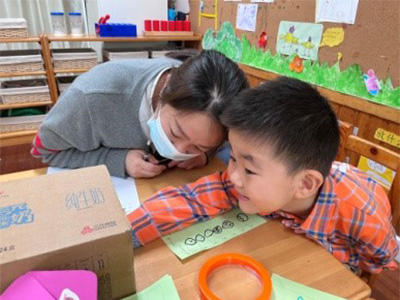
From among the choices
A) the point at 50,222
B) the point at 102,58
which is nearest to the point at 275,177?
the point at 50,222

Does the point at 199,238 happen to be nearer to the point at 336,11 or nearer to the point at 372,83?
the point at 372,83

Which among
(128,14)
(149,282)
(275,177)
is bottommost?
(149,282)

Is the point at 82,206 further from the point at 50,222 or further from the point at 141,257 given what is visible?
the point at 141,257

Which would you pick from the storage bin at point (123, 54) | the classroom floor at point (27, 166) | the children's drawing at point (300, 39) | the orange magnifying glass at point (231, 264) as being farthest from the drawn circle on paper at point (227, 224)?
the storage bin at point (123, 54)

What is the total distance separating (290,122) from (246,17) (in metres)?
1.59

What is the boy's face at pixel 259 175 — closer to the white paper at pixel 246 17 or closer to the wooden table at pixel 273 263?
the wooden table at pixel 273 263

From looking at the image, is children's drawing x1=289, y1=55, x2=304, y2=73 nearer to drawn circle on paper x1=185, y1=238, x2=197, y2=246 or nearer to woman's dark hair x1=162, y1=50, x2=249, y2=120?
woman's dark hair x1=162, y1=50, x2=249, y2=120

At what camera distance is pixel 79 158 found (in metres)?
0.99

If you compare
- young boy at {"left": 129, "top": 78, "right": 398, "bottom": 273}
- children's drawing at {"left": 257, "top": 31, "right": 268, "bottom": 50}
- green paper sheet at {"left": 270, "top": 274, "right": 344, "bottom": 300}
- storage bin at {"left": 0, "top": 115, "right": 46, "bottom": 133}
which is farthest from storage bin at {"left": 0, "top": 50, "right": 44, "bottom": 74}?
green paper sheet at {"left": 270, "top": 274, "right": 344, "bottom": 300}

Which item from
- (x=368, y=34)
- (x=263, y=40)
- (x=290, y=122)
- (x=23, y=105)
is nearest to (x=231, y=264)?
(x=290, y=122)

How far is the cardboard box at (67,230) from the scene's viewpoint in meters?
0.44

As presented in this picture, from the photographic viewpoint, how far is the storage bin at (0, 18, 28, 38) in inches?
84.0

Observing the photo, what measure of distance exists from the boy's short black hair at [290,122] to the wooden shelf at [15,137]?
236cm

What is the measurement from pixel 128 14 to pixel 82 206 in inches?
93.2
